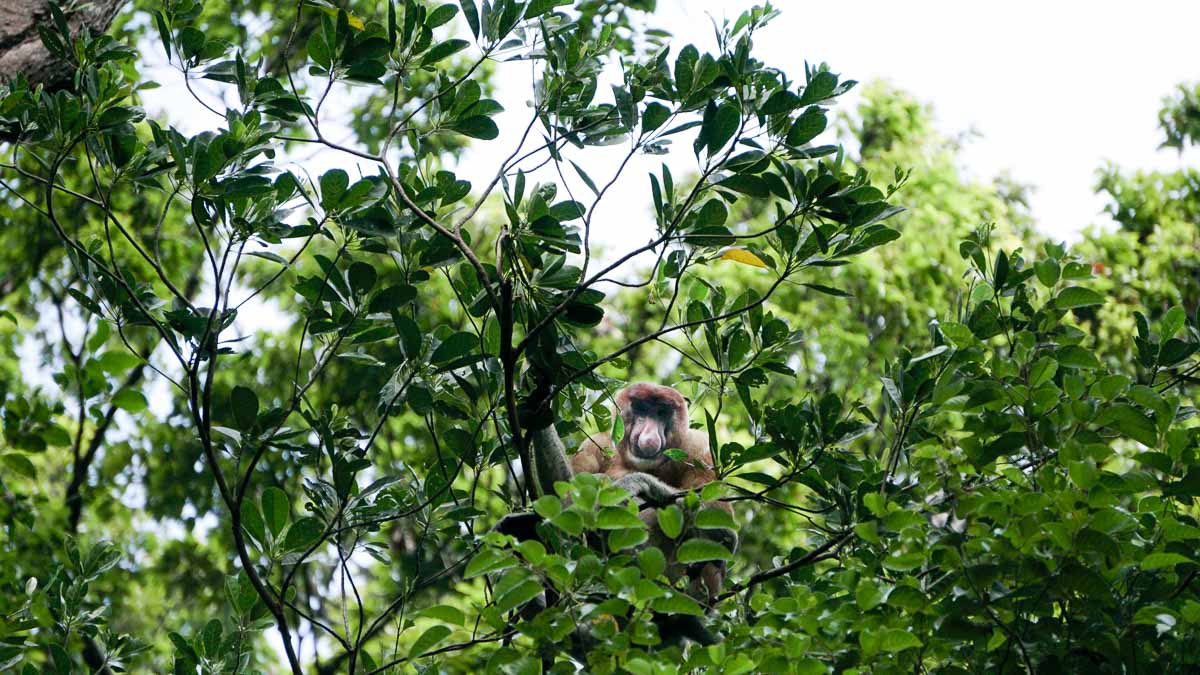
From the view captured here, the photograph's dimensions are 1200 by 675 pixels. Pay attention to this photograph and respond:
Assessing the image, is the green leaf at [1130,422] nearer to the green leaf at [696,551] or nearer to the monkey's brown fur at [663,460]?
the green leaf at [696,551]

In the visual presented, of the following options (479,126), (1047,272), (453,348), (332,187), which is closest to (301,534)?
(453,348)

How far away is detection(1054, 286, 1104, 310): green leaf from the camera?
111 inches

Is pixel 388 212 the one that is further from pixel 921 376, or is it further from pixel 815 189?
pixel 921 376

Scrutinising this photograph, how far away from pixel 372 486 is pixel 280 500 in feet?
0.94

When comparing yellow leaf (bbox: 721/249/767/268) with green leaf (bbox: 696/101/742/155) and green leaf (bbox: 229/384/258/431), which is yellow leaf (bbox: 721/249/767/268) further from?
green leaf (bbox: 229/384/258/431)

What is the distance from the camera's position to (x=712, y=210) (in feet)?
9.60

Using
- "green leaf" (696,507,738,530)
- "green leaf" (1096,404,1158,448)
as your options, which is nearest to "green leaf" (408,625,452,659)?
"green leaf" (696,507,738,530)

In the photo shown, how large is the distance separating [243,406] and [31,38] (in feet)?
6.02

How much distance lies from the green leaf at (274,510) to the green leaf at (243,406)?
245mm

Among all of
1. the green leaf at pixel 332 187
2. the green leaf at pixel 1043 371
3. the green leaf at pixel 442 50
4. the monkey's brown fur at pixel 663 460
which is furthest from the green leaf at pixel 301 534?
the green leaf at pixel 1043 371

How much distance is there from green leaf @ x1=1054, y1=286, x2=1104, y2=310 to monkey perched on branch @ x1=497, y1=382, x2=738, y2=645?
1.00 meters

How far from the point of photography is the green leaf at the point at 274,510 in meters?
2.86

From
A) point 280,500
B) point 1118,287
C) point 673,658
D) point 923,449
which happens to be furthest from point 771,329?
point 1118,287

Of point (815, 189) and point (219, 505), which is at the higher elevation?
point (219, 505)
